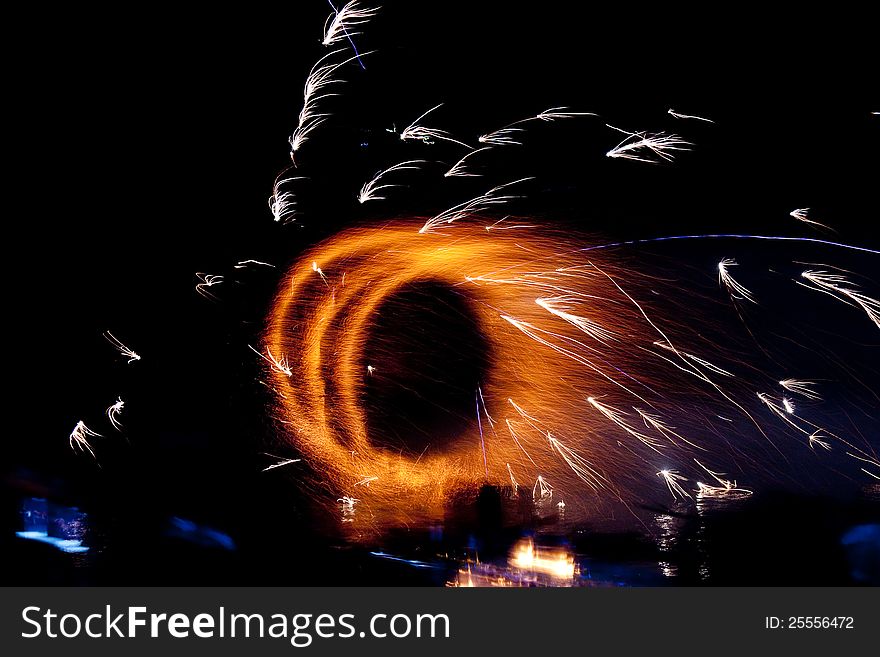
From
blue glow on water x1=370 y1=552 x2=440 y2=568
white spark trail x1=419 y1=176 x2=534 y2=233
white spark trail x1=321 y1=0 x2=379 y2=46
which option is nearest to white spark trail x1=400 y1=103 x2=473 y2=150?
white spark trail x1=419 y1=176 x2=534 y2=233

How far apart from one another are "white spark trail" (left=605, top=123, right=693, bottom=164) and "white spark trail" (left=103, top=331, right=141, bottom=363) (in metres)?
3.39

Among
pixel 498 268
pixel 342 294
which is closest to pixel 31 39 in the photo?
pixel 342 294

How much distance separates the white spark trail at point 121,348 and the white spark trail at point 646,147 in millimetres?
3389

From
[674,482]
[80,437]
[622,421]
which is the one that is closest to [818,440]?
[674,482]

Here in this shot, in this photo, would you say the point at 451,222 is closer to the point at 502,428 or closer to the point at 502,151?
the point at 502,151

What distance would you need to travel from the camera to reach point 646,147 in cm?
344

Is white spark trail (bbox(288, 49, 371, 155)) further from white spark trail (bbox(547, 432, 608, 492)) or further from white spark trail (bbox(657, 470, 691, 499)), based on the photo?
white spark trail (bbox(657, 470, 691, 499))

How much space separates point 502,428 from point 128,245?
9.28ft

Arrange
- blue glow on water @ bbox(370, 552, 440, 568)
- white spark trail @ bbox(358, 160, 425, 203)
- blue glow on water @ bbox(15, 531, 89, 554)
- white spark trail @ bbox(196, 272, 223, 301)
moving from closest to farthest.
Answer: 1. blue glow on water @ bbox(370, 552, 440, 568)
2. blue glow on water @ bbox(15, 531, 89, 554)
3. white spark trail @ bbox(358, 160, 425, 203)
4. white spark trail @ bbox(196, 272, 223, 301)

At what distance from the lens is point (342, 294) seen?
3.51 meters

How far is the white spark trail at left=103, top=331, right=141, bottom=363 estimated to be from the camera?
3.51 m

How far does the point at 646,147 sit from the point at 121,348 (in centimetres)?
372

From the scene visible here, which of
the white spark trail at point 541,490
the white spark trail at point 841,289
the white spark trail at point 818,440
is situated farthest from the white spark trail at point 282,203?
the white spark trail at point 818,440

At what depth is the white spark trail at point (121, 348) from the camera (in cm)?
351
